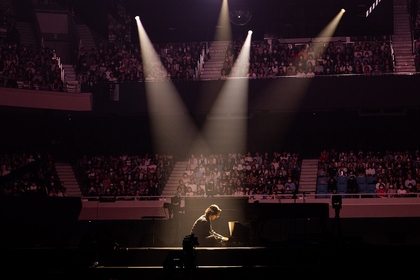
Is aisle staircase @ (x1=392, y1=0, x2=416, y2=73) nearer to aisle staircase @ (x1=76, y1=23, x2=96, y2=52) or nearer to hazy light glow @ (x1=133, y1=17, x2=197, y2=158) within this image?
hazy light glow @ (x1=133, y1=17, x2=197, y2=158)

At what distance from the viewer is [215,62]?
80.4 ft

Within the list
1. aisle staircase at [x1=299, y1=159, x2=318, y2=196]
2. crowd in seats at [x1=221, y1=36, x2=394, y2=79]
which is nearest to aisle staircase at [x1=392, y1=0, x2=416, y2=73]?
crowd in seats at [x1=221, y1=36, x2=394, y2=79]

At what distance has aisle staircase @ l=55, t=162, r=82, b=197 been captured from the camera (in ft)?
74.6

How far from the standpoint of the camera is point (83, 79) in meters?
23.8

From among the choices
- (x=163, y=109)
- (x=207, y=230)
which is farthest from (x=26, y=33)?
(x=207, y=230)

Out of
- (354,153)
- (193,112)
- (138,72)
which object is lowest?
(354,153)

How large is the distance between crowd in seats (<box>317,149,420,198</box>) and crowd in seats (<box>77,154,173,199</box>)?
541cm

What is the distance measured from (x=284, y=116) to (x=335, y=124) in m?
1.98

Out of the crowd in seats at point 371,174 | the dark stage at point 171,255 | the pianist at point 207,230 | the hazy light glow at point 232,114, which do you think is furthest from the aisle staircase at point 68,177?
the pianist at point 207,230

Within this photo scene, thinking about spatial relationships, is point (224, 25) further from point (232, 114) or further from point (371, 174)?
point (371, 174)

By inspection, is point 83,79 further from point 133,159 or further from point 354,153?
point 354,153

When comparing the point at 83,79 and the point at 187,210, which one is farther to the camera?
the point at 83,79

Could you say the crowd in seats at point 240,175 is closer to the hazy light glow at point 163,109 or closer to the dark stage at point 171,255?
the hazy light glow at point 163,109


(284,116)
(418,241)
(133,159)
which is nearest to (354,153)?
(284,116)
